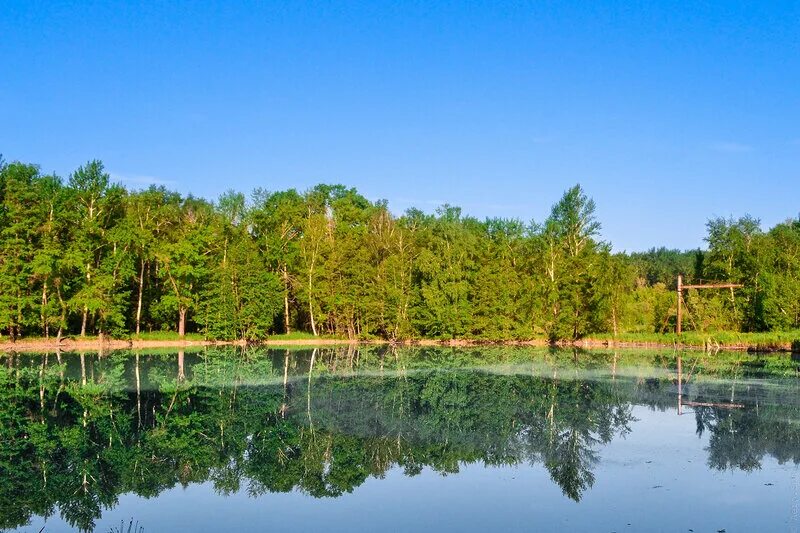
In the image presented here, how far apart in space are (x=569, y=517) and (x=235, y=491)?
6.90 meters

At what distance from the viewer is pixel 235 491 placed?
15.2 metres

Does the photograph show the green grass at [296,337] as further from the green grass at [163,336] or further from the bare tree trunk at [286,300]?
the green grass at [163,336]

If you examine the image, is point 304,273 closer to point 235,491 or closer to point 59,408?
point 59,408

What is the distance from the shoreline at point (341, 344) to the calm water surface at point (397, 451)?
53.0 ft

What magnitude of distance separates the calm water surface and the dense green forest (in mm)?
18997

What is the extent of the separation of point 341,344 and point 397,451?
4026 cm

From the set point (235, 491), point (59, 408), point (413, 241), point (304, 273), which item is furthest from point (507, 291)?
point (235, 491)

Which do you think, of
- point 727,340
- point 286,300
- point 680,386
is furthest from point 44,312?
point 727,340

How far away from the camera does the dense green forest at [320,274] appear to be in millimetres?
50531

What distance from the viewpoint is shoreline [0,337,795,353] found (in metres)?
48.8

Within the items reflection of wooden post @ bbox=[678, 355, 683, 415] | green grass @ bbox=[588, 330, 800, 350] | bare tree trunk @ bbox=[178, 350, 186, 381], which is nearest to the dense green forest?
green grass @ bbox=[588, 330, 800, 350]

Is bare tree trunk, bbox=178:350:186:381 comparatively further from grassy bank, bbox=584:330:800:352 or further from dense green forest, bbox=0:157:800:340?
grassy bank, bbox=584:330:800:352

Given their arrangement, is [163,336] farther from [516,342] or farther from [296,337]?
[516,342]

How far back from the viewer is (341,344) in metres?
58.8
